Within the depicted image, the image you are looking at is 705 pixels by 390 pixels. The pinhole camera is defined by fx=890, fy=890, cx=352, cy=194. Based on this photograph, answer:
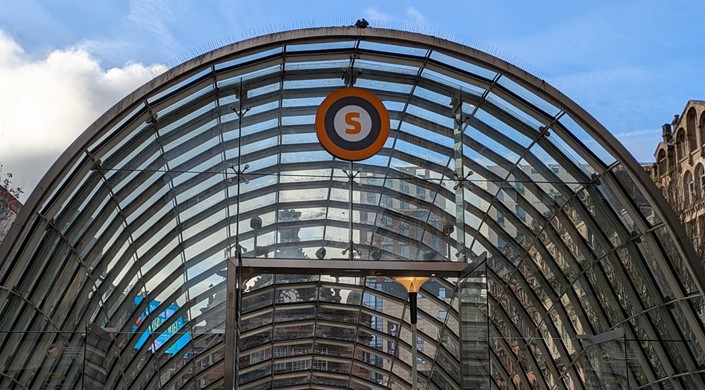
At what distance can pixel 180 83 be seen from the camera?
23.3 metres

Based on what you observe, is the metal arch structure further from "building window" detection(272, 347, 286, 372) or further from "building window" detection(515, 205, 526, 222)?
"building window" detection(272, 347, 286, 372)

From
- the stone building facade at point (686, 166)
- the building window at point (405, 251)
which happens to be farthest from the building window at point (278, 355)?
the stone building facade at point (686, 166)

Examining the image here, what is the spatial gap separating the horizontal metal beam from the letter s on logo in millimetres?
3554

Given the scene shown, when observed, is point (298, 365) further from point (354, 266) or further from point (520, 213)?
point (354, 266)

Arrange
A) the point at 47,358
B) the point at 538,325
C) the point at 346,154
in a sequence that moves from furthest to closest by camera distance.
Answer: the point at 538,325, the point at 346,154, the point at 47,358

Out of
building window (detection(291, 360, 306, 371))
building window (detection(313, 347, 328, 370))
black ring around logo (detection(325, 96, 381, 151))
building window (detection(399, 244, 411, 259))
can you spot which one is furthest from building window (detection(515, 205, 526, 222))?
building window (detection(291, 360, 306, 371))

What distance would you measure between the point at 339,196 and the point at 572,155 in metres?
7.03

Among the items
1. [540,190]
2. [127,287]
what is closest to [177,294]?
[127,287]

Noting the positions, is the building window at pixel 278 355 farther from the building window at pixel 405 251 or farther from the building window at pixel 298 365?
the building window at pixel 405 251

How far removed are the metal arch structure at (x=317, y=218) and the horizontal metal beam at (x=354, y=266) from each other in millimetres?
79

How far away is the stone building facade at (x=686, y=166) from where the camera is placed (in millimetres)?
42094

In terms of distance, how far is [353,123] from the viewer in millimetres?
23984

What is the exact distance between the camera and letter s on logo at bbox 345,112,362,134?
77.5 feet

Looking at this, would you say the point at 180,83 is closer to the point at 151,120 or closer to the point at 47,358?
the point at 151,120
